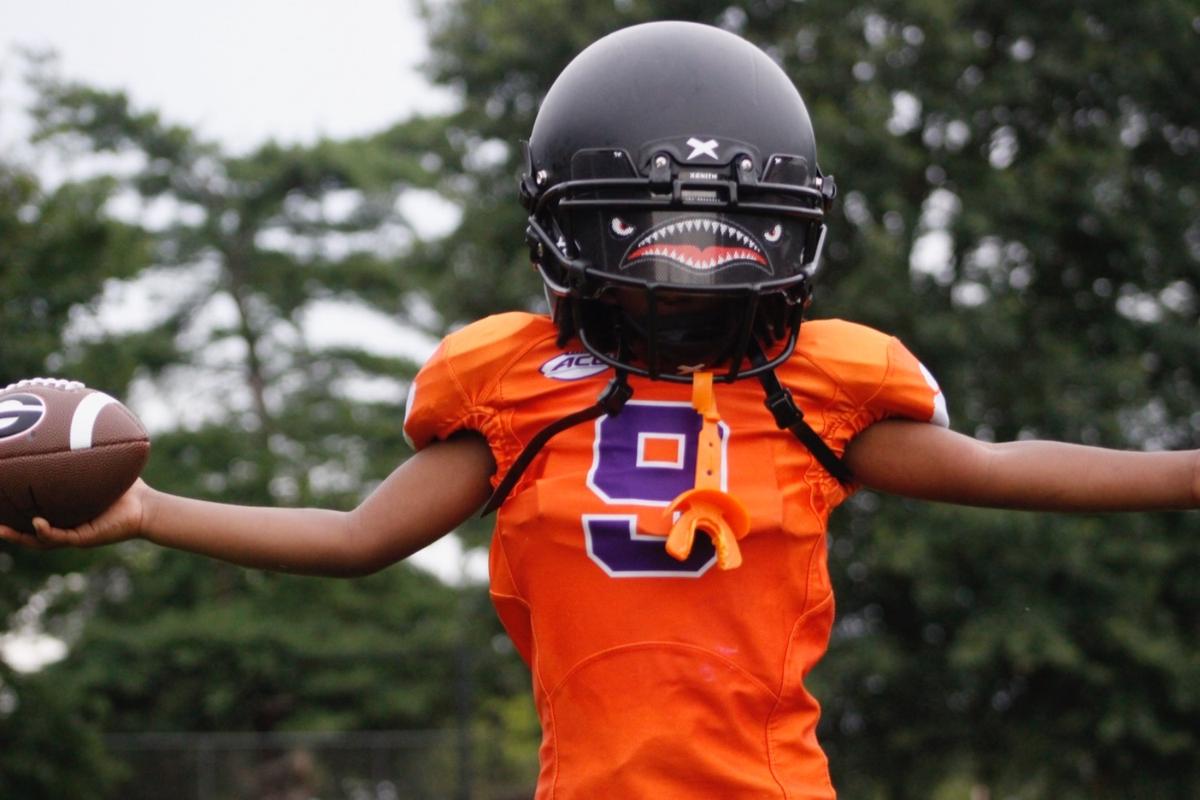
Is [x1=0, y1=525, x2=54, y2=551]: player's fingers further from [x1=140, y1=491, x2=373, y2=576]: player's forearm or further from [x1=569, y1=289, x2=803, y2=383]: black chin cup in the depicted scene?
[x1=569, y1=289, x2=803, y2=383]: black chin cup


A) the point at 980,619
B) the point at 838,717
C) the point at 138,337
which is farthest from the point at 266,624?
the point at 980,619

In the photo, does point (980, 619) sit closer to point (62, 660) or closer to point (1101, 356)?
point (1101, 356)

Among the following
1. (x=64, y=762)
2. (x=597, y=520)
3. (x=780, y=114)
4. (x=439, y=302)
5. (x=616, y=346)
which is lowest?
(x=64, y=762)

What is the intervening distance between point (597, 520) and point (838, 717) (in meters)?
12.6

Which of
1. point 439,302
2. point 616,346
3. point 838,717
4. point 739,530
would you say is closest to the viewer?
point 739,530

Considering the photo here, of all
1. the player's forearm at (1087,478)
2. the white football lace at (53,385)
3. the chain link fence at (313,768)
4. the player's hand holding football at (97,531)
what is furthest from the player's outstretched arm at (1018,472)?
the chain link fence at (313,768)

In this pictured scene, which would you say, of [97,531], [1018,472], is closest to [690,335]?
[1018,472]

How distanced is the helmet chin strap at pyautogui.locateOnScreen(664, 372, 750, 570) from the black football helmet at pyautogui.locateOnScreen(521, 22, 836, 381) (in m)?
0.06

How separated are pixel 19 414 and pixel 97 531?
0.77ft

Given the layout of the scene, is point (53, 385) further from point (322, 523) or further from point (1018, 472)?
point (1018, 472)

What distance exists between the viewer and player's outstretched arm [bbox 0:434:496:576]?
2.65m

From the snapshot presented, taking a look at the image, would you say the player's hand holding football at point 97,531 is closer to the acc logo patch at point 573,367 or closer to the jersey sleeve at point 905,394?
the acc logo patch at point 573,367

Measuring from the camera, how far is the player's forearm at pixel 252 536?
265 cm

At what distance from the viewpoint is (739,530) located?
2.46 meters
